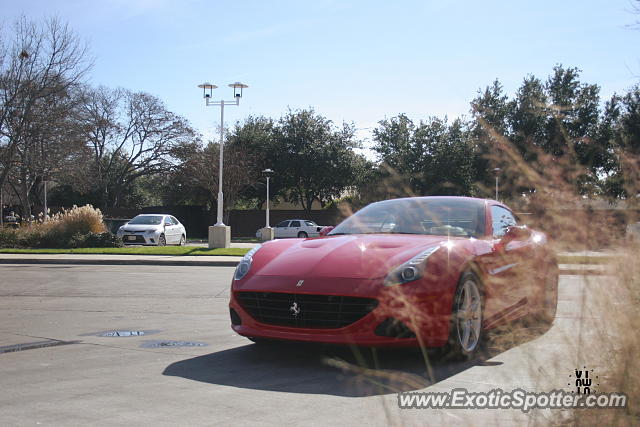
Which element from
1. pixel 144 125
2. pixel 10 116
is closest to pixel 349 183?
pixel 144 125

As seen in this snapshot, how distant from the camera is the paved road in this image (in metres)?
3.79

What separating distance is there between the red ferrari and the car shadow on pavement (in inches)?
9.0

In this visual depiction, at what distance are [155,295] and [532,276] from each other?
7.45 metres

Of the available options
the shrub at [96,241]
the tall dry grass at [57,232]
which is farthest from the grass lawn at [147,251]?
the tall dry grass at [57,232]

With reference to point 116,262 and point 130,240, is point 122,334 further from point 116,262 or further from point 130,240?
point 130,240

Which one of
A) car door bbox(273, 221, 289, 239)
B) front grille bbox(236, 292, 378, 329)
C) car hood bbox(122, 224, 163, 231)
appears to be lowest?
car door bbox(273, 221, 289, 239)

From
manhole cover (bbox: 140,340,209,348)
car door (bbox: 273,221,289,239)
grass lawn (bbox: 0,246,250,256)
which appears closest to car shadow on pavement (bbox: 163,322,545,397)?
manhole cover (bbox: 140,340,209,348)

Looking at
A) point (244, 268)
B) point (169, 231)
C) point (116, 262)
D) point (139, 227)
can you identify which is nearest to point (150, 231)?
point (139, 227)

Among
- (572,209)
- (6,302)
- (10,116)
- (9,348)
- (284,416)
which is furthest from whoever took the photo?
(10,116)

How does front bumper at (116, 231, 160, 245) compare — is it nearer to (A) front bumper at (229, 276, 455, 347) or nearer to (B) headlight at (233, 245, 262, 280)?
(B) headlight at (233, 245, 262, 280)

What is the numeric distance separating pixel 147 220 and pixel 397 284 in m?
24.5

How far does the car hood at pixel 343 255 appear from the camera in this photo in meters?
5.17

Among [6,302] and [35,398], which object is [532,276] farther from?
[6,302]

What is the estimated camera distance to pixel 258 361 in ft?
17.9
